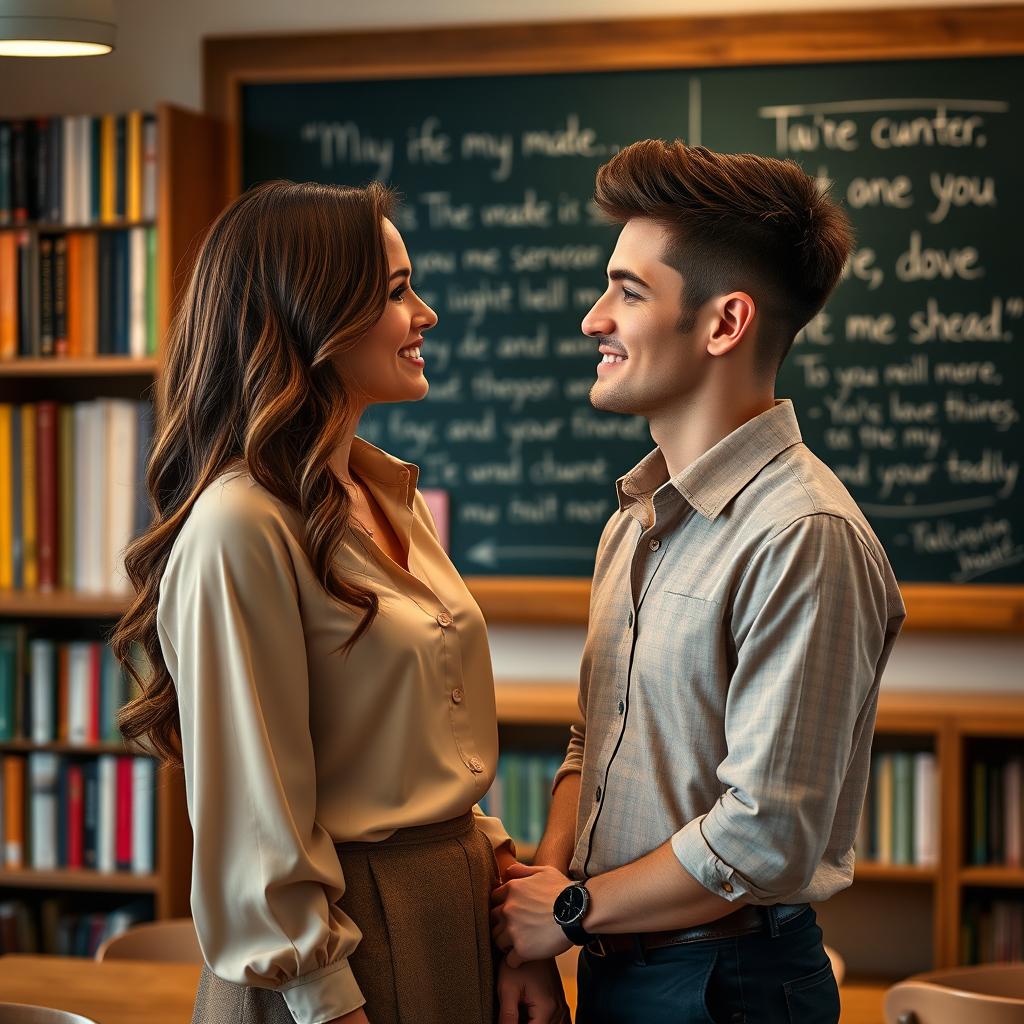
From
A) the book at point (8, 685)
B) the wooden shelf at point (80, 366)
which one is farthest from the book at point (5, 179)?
the book at point (8, 685)

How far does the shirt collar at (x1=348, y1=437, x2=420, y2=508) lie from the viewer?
5.72 ft

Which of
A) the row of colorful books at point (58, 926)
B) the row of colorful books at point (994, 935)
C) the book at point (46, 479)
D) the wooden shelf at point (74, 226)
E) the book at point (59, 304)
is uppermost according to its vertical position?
the wooden shelf at point (74, 226)

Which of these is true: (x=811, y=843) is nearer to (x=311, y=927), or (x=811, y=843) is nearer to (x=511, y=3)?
(x=311, y=927)

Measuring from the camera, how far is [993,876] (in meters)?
3.02

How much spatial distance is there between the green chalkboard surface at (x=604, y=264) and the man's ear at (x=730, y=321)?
5.85 ft

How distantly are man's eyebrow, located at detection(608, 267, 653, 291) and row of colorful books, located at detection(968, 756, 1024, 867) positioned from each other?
1.90m

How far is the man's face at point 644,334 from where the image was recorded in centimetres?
157

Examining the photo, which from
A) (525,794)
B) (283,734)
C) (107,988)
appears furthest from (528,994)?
(525,794)

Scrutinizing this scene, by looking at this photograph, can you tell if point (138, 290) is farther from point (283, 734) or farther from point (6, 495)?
point (283, 734)

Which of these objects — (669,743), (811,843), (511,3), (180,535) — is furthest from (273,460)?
(511,3)

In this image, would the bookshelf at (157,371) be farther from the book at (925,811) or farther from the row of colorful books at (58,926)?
the book at (925,811)

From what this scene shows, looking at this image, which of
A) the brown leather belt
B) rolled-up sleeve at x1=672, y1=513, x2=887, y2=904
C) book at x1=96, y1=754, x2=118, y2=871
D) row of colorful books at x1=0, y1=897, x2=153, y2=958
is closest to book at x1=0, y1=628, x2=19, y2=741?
book at x1=96, y1=754, x2=118, y2=871

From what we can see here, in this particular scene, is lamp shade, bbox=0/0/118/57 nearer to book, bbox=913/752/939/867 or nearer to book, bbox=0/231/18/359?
book, bbox=0/231/18/359

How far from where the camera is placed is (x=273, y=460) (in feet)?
4.85
